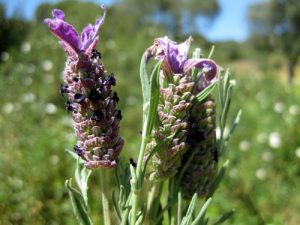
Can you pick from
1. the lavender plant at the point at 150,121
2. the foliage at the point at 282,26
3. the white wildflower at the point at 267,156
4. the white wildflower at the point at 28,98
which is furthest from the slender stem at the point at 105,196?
the foliage at the point at 282,26

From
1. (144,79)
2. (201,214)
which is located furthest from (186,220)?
(144,79)

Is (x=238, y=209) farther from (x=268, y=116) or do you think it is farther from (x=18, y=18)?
(x=18, y=18)

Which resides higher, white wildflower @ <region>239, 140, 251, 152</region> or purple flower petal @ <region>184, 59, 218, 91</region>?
purple flower petal @ <region>184, 59, 218, 91</region>

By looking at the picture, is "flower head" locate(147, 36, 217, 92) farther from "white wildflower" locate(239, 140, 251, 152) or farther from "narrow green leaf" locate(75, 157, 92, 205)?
"white wildflower" locate(239, 140, 251, 152)

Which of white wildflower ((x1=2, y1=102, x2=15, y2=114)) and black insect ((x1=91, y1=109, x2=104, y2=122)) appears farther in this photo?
white wildflower ((x1=2, y1=102, x2=15, y2=114))

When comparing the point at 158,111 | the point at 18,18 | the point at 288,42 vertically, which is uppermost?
the point at 288,42

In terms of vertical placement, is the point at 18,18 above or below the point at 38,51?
above

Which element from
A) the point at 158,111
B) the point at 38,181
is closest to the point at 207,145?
the point at 158,111

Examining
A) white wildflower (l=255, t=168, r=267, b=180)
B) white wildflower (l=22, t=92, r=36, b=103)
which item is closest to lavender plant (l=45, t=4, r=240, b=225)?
white wildflower (l=255, t=168, r=267, b=180)
